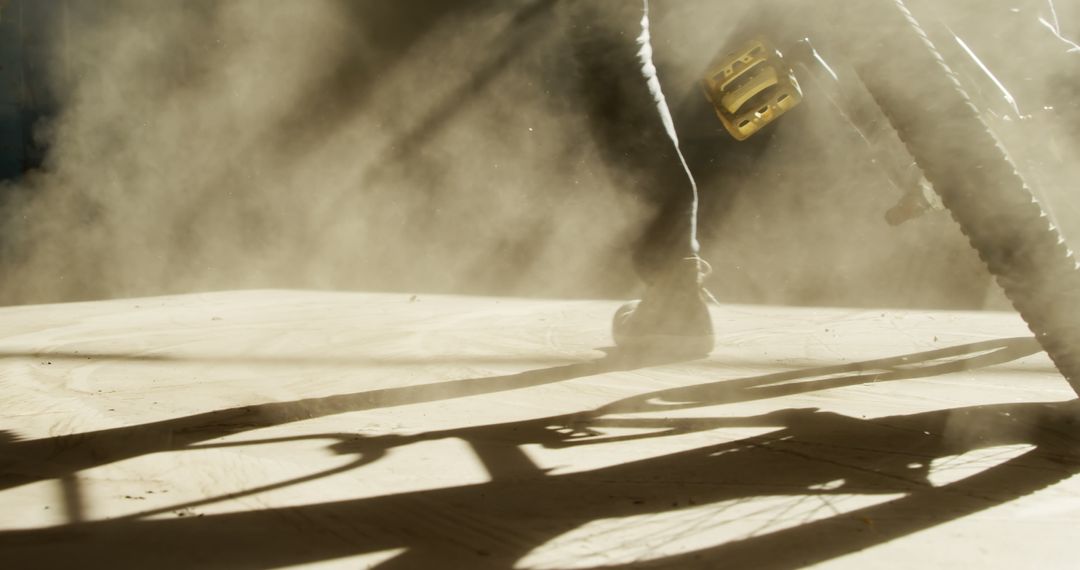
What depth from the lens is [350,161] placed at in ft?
18.2

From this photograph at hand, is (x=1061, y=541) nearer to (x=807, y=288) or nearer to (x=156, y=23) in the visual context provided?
(x=807, y=288)

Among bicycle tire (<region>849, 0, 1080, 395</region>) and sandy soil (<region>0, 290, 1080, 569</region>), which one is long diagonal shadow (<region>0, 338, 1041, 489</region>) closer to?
sandy soil (<region>0, 290, 1080, 569</region>)

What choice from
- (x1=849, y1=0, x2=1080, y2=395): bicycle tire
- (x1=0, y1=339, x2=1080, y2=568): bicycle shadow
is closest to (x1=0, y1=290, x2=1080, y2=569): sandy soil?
(x1=0, y1=339, x2=1080, y2=568): bicycle shadow

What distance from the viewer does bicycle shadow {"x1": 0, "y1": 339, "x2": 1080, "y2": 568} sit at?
1.07 metres

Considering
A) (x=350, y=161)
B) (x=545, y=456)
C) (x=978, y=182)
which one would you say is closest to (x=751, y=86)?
(x=978, y=182)

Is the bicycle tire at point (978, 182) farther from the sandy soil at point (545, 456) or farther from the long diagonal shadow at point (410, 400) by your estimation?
the long diagonal shadow at point (410, 400)

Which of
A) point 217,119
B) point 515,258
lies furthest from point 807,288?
point 217,119

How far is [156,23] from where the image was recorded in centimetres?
567

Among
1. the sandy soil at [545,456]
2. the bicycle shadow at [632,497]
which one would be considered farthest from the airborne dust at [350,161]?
the bicycle shadow at [632,497]

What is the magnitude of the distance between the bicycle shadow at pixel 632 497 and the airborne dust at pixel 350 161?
3.01 metres

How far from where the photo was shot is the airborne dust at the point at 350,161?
484 cm

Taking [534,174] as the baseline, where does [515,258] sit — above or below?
below

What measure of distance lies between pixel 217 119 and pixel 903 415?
190 inches

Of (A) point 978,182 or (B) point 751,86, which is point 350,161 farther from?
(A) point 978,182
